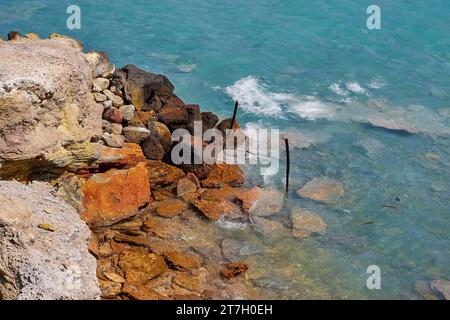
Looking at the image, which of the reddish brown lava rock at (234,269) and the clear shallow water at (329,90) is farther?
the clear shallow water at (329,90)

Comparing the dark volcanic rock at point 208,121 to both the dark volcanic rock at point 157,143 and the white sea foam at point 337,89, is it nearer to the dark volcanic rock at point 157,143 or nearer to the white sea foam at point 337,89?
the dark volcanic rock at point 157,143

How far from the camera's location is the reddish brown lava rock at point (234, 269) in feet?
36.0

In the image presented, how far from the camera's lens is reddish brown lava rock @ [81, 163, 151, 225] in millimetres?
11758

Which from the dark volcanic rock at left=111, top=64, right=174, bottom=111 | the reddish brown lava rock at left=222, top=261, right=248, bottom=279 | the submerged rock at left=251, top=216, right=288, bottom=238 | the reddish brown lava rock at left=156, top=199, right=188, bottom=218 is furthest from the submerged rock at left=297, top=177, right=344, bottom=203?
the dark volcanic rock at left=111, top=64, right=174, bottom=111

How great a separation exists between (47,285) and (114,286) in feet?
6.19

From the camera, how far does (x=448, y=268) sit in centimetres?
1207

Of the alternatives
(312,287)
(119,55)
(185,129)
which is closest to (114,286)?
(312,287)

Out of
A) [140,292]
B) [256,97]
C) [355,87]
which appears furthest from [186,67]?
[140,292]

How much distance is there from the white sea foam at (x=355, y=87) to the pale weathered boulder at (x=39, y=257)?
1288 cm

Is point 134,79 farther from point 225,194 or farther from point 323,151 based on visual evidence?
point 323,151

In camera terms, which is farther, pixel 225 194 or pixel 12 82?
pixel 225 194

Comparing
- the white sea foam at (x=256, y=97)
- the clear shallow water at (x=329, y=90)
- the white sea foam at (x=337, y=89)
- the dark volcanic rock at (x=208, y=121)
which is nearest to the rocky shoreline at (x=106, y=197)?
the dark volcanic rock at (x=208, y=121)

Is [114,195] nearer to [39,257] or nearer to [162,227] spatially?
[162,227]

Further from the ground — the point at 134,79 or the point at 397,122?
the point at 134,79
